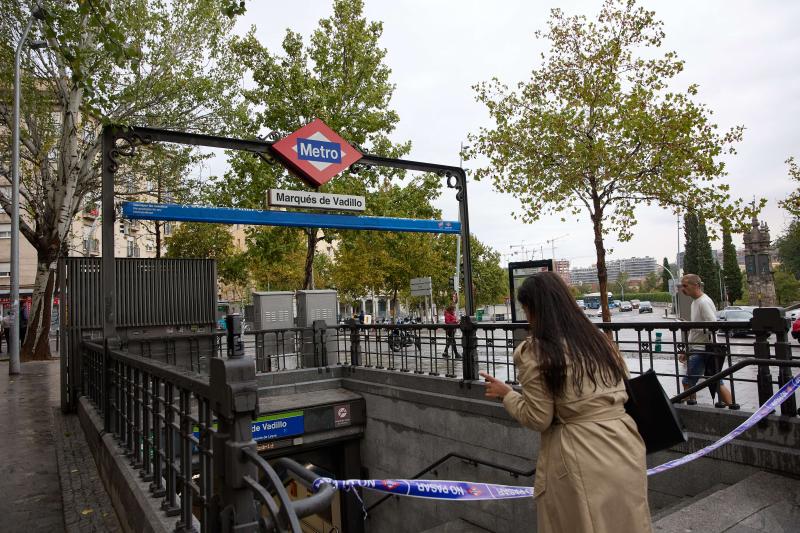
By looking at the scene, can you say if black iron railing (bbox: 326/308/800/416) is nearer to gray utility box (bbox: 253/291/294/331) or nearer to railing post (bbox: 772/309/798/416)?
railing post (bbox: 772/309/798/416)

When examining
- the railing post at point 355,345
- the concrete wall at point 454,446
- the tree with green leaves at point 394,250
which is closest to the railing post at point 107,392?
the concrete wall at point 454,446

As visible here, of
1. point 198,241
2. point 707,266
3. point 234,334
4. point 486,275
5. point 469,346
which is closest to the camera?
point 234,334

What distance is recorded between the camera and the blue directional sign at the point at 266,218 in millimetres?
9109

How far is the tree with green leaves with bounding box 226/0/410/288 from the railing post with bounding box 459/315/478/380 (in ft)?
38.1

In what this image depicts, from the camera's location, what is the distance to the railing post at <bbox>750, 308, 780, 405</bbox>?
523cm

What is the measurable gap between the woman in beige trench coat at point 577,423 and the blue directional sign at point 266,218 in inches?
307

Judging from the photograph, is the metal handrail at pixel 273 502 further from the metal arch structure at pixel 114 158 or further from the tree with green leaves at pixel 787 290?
the tree with green leaves at pixel 787 290

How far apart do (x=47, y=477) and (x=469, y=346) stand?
590 cm

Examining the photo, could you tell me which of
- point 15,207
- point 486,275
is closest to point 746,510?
point 15,207

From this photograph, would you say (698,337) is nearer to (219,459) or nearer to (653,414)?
(653,414)

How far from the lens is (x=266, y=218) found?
33.8 ft

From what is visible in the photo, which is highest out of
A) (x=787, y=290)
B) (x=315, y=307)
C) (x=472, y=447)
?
(x=315, y=307)

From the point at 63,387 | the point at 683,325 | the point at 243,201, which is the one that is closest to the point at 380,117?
the point at 243,201

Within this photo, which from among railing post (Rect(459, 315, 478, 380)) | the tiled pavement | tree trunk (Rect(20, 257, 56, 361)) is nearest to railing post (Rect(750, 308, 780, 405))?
railing post (Rect(459, 315, 478, 380))
